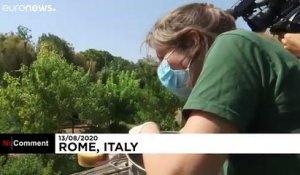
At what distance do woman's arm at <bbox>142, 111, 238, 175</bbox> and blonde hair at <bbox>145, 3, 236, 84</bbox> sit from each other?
11 centimetres

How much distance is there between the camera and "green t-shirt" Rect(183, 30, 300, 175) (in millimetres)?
401

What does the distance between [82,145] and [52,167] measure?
A: 4794mm

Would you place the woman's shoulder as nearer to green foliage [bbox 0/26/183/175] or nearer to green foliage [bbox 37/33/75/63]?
green foliage [bbox 0/26/183/175]

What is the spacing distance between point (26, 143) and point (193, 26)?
755 mm

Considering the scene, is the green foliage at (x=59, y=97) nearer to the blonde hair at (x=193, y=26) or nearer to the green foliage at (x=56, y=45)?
the green foliage at (x=56, y=45)

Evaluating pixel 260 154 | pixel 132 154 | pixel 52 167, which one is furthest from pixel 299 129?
pixel 52 167

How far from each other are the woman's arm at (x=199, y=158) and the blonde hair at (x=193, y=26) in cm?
11

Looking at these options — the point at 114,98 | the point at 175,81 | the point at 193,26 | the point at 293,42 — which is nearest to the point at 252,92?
the point at 193,26

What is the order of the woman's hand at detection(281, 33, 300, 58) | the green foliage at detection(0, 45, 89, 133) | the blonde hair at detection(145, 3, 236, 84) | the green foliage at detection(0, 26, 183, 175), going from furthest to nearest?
1. the green foliage at detection(0, 45, 89, 133)
2. the green foliage at detection(0, 26, 183, 175)
3. the woman's hand at detection(281, 33, 300, 58)
4. the blonde hair at detection(145, 3, 236, 84)

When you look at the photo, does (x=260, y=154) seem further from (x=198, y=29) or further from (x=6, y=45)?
(x=6, y=45)

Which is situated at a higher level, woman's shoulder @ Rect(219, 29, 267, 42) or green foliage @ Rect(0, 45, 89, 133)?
green foliage @ Rect(0, 45, 89, 133)

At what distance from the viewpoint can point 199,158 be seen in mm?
399

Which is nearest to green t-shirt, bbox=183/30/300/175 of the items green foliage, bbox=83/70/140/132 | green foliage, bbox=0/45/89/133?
green foliage, bbox=0/45/89/133

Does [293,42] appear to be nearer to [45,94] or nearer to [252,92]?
[252,92]
